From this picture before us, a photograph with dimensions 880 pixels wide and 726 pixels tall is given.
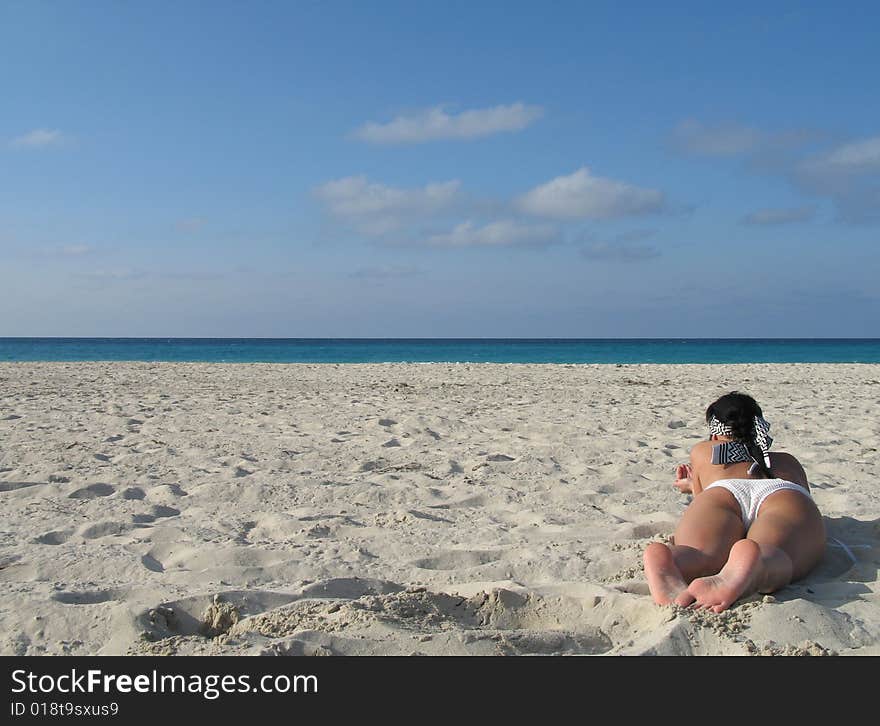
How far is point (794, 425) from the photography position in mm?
7297

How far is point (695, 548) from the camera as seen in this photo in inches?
116

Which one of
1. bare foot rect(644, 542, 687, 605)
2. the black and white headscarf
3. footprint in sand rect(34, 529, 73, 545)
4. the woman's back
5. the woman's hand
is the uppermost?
the black and white headscarf

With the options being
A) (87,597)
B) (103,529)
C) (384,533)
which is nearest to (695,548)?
(384,533)

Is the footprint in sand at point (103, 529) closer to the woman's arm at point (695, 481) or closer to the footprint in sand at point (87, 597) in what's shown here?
the footprint in sand at point (87, 597)

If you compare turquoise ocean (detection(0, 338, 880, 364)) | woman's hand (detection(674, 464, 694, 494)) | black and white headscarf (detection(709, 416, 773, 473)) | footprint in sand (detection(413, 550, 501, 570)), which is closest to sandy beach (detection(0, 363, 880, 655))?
footprint in sand (detection(413, 550, 501, 570))

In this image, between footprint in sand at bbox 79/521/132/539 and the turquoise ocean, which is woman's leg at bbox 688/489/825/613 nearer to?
footprint in sand at bbox 79/521/132/539

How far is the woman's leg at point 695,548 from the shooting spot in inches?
105

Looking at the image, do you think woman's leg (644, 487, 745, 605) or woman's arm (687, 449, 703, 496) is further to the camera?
woman's arm (687, 449, 703, 496)

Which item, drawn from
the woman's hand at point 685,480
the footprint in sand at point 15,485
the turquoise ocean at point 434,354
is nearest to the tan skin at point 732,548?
the woman's hand at point 685,480

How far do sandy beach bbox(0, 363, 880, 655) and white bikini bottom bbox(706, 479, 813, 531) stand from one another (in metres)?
0.32

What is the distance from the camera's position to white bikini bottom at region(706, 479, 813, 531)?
3061 millimetres

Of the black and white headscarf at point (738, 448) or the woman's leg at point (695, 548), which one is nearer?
the woman's leg at point (695, 548)
